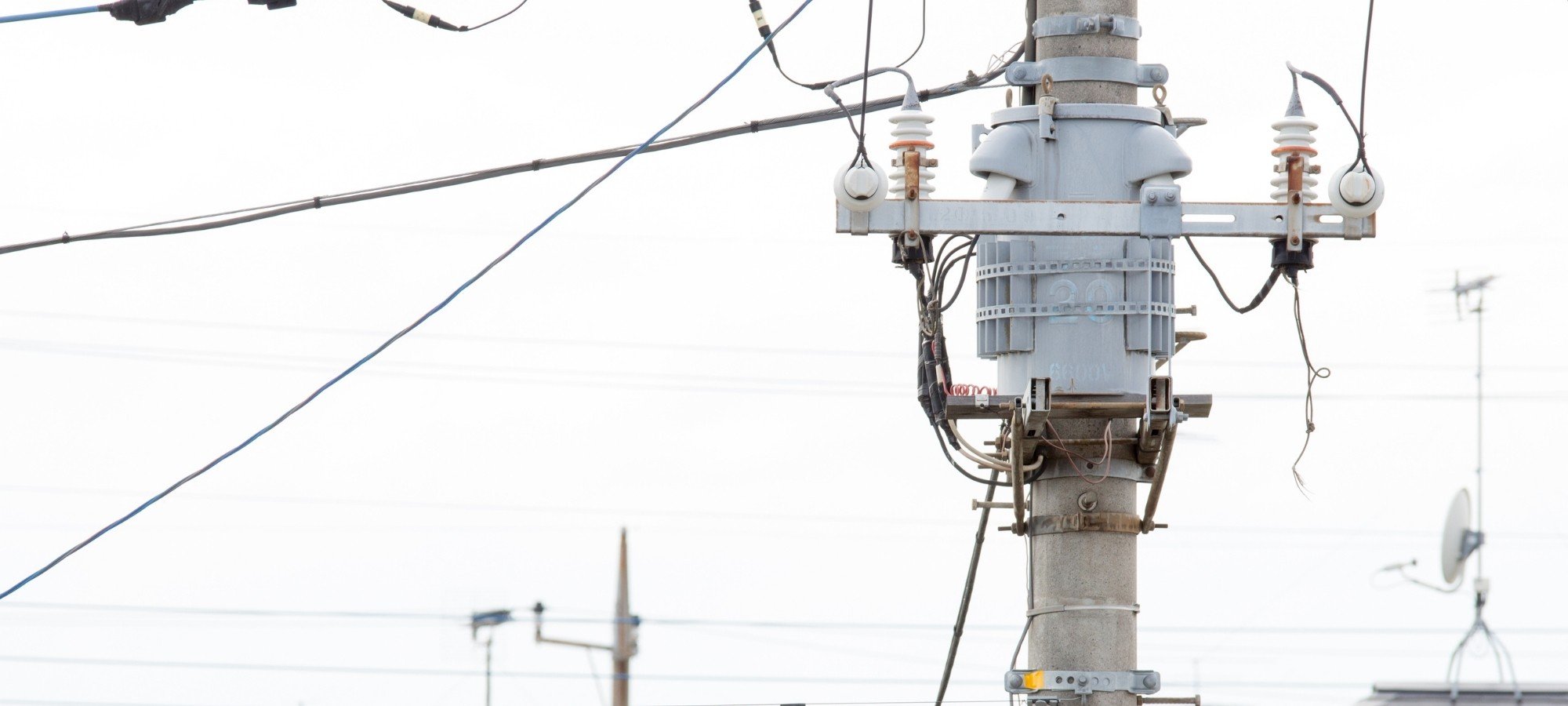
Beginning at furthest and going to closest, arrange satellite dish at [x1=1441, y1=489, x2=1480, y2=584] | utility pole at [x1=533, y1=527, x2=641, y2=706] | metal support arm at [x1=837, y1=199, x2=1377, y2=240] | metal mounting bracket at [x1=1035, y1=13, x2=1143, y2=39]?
utility pole at [x1=533, y1=527, x2=641, y2=706] < satellite dish at [x1=1441, y1=489, x2=1480, y2=584] < metal mounting bracket at [x1=1035, y1=13, x2=1143, y2=39] < metal support arm at [x1=837, y1=199, x2=1377, y2=240]

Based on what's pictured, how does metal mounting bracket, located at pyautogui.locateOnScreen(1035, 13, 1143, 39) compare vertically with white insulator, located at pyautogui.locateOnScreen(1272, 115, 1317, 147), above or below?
above

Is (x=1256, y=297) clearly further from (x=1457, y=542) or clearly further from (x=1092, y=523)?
(x=1457, y=542)

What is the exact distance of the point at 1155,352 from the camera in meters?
11.6

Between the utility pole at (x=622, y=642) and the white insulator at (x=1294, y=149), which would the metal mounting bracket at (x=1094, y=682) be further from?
the utility pole at (x=622, y=642)

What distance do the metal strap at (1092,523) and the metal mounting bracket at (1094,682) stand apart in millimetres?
708

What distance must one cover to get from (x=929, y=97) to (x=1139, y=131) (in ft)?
11.8

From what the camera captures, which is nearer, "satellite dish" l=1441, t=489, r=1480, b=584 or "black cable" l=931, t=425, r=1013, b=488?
"black cable" l=931, t=425, r=1013, b=488

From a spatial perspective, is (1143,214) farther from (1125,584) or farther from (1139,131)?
(1125,584)

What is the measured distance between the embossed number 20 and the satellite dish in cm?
971

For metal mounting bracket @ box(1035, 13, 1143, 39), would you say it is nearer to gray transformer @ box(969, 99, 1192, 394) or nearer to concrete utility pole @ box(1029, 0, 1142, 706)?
concrete utility pole @ box(1029, 0, 1142, 706)

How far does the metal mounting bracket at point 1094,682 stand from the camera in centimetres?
1125

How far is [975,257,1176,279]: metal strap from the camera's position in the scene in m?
11.5

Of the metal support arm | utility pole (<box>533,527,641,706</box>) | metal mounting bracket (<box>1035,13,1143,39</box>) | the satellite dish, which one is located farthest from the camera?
utility pole (<box>533,527,641,706</box>)

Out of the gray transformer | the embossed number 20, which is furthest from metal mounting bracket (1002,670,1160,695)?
the embossed number 20
